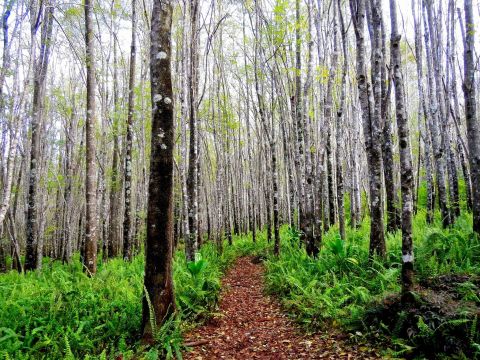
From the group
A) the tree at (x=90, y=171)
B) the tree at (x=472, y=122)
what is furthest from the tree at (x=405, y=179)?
the tree at (x=90, y=171)

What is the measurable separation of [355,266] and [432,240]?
Answer: 4.87ft

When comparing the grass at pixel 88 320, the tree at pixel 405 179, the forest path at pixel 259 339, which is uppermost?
the tree at pixel 405 179

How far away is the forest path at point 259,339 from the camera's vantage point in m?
3.84

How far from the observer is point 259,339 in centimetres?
453

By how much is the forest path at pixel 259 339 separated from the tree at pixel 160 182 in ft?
2.96

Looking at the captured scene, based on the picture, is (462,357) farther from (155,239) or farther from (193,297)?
(193,297)

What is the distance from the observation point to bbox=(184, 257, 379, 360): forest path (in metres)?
3.84

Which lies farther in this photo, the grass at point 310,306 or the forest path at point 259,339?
the forest path at point 259,339

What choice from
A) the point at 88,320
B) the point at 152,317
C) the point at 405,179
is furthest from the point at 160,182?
the point at 405,179

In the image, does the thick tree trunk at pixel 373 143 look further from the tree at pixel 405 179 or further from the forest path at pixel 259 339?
the forest path at pixel 259 339

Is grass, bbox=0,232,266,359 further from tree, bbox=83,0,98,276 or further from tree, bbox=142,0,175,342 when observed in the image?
tree, bbox=83,0,98,276

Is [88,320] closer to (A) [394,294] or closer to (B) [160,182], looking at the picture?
(B) [160,182]

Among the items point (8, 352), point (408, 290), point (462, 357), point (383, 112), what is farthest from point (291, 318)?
point (383, 112)

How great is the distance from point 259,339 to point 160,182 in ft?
9.11
